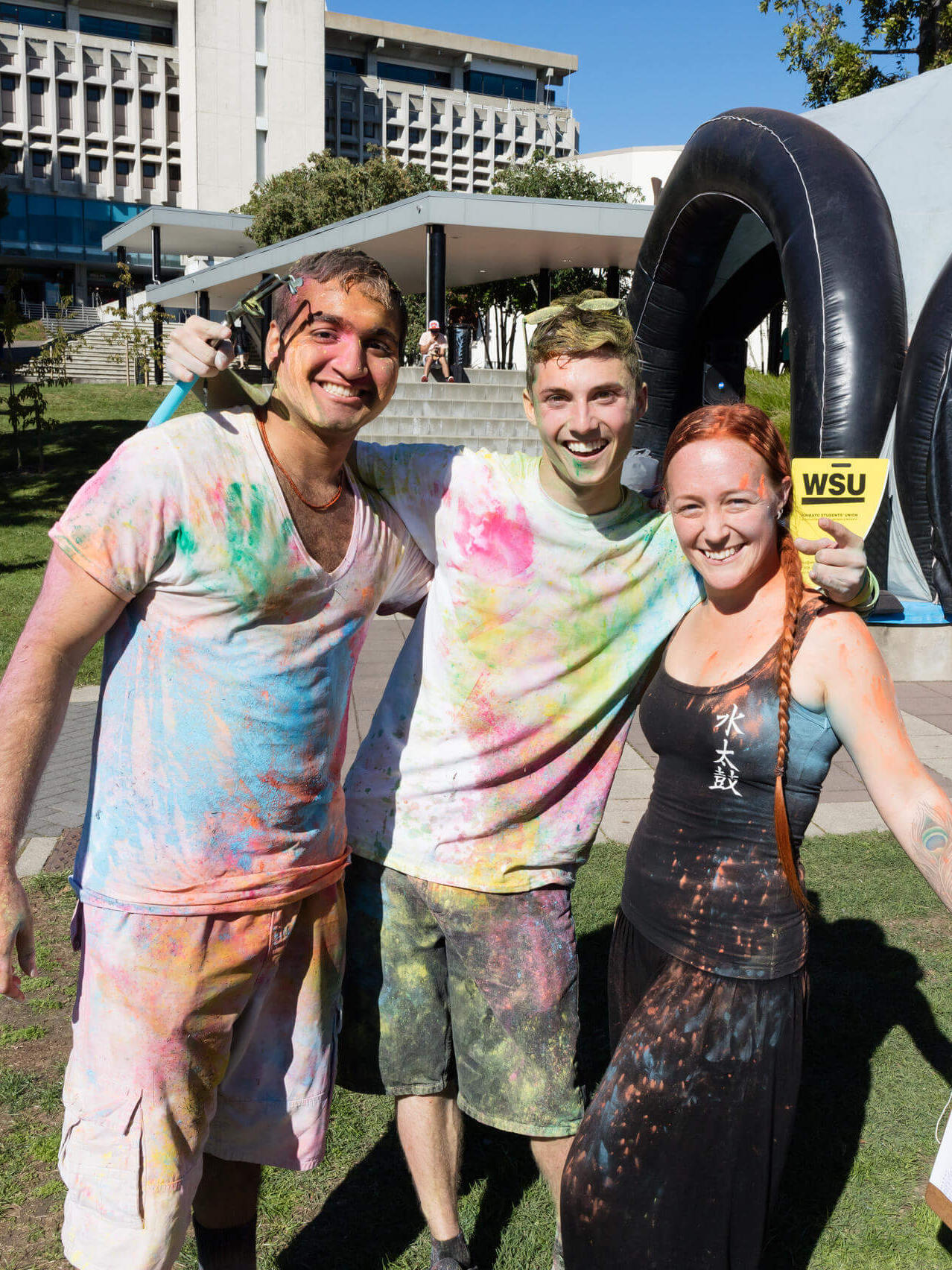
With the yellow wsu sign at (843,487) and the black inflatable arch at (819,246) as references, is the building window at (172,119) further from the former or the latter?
the yellow wsu sign at (843,487)

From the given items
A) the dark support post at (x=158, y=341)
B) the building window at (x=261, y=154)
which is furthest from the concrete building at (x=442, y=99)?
the dark support post at (x=158, y=341)

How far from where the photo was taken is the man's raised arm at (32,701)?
1.77 metres

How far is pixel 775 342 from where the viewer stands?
25531 millimetres

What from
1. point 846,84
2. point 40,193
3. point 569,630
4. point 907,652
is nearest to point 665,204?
point 907,652

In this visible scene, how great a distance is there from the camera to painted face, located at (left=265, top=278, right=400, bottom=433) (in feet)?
6.57

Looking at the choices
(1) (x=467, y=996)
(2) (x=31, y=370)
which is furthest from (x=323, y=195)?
(1) (x=467, y=996)

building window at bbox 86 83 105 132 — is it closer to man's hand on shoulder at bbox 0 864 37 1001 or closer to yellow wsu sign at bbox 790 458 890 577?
yellow wsu sign at bbox 790 458 890 577

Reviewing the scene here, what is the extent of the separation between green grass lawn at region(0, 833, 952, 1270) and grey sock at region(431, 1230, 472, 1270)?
142mm

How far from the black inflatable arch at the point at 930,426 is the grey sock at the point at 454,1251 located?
20.4ft

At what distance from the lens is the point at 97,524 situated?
5.86ft

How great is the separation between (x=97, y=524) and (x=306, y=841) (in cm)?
73

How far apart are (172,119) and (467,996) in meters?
75.0

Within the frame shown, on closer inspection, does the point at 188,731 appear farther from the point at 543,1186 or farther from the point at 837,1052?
the point at 837,1052

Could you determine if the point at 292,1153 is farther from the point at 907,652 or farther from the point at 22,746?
the point at 907,652
